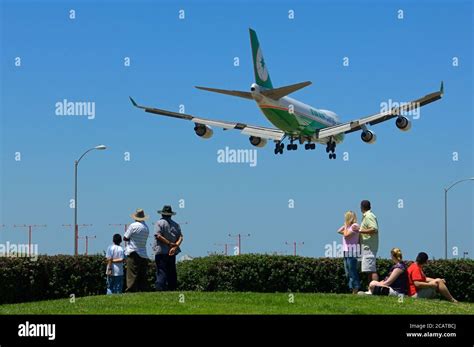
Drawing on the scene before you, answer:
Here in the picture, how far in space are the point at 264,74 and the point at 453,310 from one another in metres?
35.8

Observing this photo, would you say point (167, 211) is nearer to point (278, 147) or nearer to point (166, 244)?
point (166, 244)

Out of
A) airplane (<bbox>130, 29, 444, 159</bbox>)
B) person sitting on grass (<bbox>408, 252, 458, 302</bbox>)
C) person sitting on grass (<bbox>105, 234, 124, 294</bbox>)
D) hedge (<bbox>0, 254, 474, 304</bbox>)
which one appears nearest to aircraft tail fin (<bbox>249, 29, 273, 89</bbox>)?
airplane (<bbox>130, 29, 444, 159</bbox>)

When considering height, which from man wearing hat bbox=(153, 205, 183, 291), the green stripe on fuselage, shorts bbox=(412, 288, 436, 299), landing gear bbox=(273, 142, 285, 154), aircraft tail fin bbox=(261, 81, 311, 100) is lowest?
shorts bbox=(412, 288, 436, 299)

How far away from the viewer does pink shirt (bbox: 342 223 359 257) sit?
65.4 ft

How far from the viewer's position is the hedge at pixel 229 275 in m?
23.8

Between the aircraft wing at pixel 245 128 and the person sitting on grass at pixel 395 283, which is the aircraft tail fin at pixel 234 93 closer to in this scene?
the aircraft wing at pixel 245 128

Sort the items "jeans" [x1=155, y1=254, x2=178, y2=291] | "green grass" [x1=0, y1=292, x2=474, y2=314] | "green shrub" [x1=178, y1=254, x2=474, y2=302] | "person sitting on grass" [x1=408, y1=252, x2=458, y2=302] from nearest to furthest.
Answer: "green grass" [x1=0, y1=292, x2=474, y2=314]
"person sitting on grass" [x1=408, y1=252, x2=458, y2=302]
"jeans" [x1=155, y1=254, x2=178, y2=291]
"green shrub" [x1=178, y1=254, x2=474, y2=302]

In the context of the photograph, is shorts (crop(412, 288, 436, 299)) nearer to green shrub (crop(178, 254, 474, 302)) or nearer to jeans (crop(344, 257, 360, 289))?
jeans (crop(344, 257, 360, 289))

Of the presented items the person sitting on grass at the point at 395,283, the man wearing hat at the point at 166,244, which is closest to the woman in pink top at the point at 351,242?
the person sitting on grass at the point at 395,283

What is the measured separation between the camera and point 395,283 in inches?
765

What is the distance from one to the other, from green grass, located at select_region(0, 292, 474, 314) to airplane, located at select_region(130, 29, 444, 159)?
2750 centimetres

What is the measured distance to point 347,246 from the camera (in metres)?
20.2

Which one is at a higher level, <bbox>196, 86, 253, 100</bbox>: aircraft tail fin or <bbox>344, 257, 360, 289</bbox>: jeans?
<bbox>196, 86, 253, 100</bbox>: aircraft tail fin

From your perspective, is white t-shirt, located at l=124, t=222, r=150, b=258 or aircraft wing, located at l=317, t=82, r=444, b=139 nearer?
white t-shirt, located at l=124, t=222, r=150, b=258
